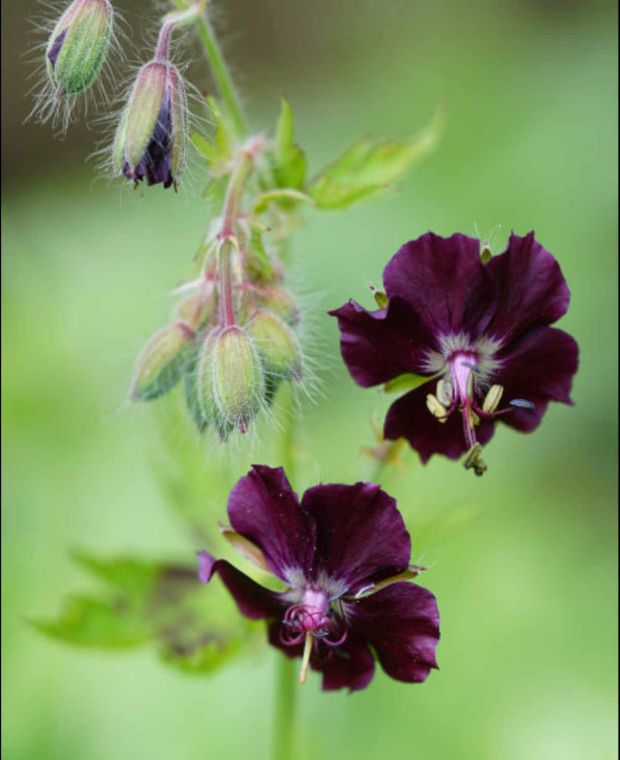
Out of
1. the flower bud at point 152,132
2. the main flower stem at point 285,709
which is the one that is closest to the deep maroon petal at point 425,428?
the flower bud at point 152,132

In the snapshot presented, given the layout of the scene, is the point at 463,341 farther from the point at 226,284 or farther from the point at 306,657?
the point at 306,657

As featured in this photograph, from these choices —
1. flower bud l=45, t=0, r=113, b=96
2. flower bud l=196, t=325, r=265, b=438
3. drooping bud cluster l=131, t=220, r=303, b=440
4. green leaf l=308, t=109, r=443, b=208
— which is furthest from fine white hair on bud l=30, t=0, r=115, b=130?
green leaf l=308, t=109, r=443, b=208

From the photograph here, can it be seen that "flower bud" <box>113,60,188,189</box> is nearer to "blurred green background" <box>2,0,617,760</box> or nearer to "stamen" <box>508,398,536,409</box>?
"stamen" <box>508,398,536,409</box>

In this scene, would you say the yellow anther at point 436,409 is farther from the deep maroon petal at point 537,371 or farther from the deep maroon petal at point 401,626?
the deep maroon petal at point 401,626

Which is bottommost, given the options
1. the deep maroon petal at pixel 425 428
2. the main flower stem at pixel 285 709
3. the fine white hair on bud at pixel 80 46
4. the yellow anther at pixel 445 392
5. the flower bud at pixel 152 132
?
the main flower stem at pixel 285 709

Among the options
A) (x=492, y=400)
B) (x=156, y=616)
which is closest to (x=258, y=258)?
(x=492, y=400)
